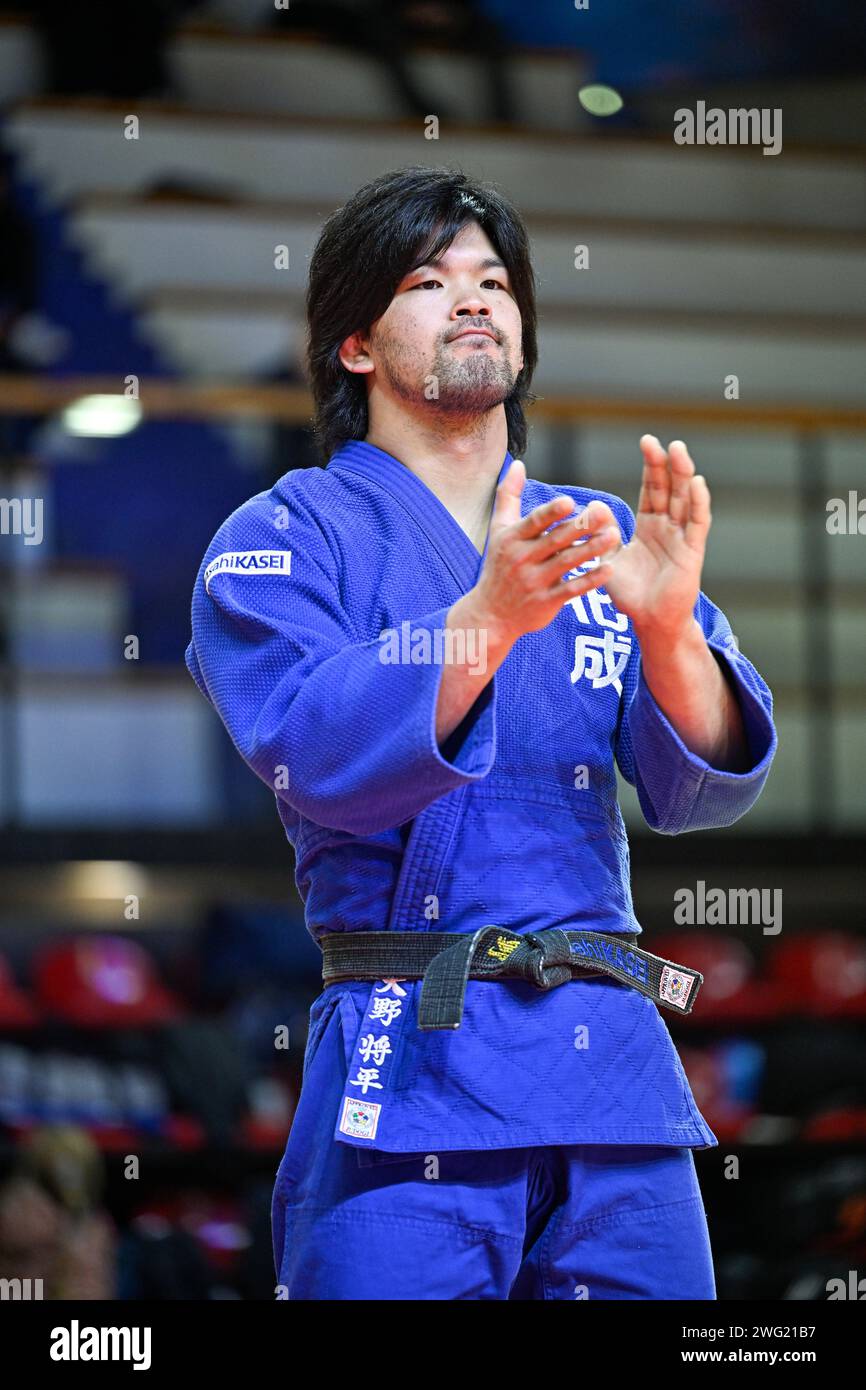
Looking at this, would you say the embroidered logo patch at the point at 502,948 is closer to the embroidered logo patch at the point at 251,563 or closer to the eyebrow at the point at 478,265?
the embroidered logo patch at the point at 251,563

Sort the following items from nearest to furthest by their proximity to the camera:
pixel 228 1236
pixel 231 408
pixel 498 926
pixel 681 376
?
pixel 498 926 → pixel 228 1236 → pixel 231 408 → pixel 681 376

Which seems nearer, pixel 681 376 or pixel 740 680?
pixel 740 680

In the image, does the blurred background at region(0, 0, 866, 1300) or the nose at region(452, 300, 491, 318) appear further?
the blurred background at region(0, 0, 866, 1300)

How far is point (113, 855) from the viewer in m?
4.49

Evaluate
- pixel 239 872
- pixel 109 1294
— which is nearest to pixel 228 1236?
pixel 109 1294

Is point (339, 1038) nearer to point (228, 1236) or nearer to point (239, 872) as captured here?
point (228, 1236)

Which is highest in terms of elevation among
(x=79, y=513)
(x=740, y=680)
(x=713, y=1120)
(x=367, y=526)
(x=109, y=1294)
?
(x=79, y=513)

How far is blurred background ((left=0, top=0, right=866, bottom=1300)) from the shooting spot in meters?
4.09

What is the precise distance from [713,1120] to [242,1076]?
111cm

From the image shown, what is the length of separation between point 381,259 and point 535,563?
0.45 metres

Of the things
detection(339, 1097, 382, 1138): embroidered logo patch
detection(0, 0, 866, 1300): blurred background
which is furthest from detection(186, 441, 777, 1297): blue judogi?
detection(0, 0, 866, 1300): blurred background

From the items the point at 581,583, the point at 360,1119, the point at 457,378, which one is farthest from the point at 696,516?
the point at 360,1119

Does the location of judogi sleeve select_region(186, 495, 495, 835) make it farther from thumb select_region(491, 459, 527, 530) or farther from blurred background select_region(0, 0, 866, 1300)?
blurred background select_region(0, 0, 866, 1300)

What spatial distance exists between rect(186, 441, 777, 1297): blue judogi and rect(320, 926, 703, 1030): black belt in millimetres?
13
